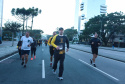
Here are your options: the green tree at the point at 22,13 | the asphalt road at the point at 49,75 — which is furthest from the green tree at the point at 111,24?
the asphalt road at the point at 49,75

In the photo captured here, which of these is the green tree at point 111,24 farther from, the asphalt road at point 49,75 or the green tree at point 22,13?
the asphalt road at point 49,75

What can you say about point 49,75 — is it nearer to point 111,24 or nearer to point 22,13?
point 22,13

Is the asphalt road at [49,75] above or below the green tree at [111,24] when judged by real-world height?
below

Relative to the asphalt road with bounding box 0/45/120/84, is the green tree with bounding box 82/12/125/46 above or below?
above

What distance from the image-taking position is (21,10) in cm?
3756

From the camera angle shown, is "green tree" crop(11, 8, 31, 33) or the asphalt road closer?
the asphalt road

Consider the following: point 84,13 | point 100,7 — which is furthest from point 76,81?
point 100,7

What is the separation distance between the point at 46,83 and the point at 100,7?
109008mm

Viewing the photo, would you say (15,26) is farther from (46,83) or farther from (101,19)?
(101,19)

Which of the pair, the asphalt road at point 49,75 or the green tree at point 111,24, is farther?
the green tree at point 111,24

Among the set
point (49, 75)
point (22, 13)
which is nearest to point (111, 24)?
point (22, 13)

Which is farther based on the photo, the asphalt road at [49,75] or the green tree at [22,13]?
the green tree at [22,13]

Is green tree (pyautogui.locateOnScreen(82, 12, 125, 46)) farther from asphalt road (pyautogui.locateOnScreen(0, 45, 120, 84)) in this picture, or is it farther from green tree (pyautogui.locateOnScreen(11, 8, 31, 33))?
asphalt road (pyautogui.locateOnScreen(0, 45, 120, 84))

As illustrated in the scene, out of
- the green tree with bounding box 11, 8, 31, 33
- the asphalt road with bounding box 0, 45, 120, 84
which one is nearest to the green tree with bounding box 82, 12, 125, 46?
the green tree with bounding box 11, 8, 31, 33
